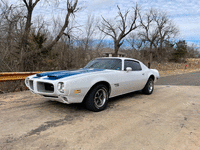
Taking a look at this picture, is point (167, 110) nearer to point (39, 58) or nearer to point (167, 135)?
point (167, 135)

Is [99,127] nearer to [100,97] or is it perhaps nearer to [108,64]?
[100,97]

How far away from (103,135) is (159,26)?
4462 cm

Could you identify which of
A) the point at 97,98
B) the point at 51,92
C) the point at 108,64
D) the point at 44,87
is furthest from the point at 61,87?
the point at 108,64

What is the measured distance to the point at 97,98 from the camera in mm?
4043

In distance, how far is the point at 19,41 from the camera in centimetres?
951

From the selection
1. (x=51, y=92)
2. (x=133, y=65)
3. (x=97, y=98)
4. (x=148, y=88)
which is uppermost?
(x=133, y=65)

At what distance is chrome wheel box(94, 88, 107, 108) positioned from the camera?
13.2ft

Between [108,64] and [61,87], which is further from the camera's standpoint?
[108,64]

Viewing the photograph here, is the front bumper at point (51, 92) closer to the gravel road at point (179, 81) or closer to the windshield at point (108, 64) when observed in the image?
the windshield at point (108, 64)

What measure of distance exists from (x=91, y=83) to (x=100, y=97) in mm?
577

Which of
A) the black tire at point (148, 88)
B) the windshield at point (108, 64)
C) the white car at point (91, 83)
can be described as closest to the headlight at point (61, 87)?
the white car at point (91, 83)

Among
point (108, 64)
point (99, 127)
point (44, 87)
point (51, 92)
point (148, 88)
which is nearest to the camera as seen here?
point (99, 127)

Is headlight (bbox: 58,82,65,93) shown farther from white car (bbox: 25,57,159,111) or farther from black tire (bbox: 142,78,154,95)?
black tire (bbox: 142,78,154,95)

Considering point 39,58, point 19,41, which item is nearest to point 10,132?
point 19,41
